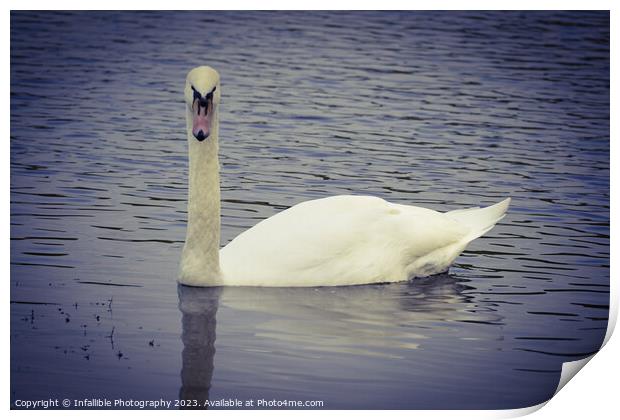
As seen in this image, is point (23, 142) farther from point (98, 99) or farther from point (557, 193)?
point (557, 193)

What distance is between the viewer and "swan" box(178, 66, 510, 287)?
13.5 metres

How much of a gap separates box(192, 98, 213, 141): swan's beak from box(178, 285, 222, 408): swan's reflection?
129 centimetres

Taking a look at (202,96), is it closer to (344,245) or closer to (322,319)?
(344,245)

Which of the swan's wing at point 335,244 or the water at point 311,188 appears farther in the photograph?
the swan's wing at point 335,244

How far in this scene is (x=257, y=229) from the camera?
13828mm

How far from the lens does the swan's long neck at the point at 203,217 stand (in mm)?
13523

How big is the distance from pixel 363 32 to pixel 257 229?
2.54 metres

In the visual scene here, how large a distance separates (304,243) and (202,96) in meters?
1.52

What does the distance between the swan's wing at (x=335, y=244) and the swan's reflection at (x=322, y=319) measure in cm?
12

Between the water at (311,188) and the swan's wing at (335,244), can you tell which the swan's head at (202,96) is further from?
the swan's wing at (335,244)

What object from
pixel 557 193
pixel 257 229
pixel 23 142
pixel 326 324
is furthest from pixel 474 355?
pixel 23 142

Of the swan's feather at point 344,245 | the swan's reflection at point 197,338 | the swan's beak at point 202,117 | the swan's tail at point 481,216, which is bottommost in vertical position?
the swan's reflection at point 197,338

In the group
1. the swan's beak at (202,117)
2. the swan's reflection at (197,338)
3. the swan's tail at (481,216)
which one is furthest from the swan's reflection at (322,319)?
the swan's beak at (202,117)

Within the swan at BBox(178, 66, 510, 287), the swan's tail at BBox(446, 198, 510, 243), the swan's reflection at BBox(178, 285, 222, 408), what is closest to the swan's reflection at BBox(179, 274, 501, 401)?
the swan's reflection at BBox(178, 285, 222, 408)
